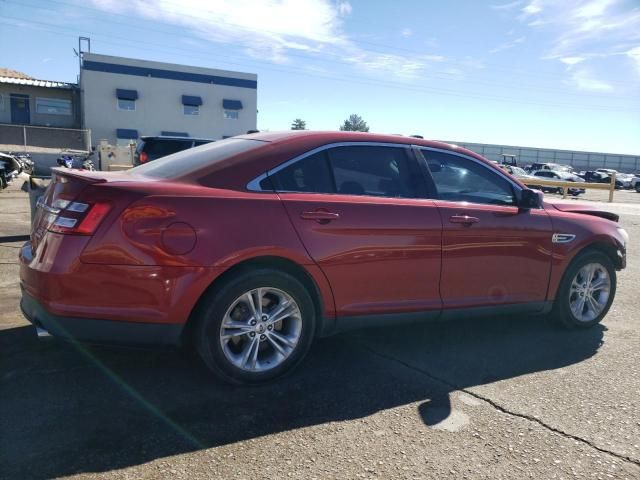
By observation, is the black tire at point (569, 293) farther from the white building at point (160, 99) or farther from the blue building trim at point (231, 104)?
the blue building trim at point (231, 104)

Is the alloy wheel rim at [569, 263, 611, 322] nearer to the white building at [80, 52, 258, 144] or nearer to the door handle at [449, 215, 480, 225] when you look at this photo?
the door handle at [449, 215, 480, 225]

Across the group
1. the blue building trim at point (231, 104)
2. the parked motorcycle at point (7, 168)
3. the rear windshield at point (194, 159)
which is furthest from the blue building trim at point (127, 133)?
the rear windshield at point (194, 159)

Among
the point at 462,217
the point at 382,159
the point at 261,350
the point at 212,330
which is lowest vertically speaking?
the point at 261,350

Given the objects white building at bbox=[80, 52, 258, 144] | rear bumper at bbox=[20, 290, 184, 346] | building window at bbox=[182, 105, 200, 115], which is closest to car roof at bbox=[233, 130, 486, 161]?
rear bumper at bbox=[20, 290, 184, 346]

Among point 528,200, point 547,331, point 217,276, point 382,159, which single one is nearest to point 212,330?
point 217,276

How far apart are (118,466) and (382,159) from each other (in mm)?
2647

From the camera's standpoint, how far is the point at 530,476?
2639 mm

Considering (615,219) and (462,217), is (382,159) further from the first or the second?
(615,219)

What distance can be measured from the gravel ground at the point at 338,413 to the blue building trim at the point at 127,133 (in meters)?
36.3

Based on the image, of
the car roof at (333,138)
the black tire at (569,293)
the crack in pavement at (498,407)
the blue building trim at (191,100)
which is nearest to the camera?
the crack in pavement at (498,407)

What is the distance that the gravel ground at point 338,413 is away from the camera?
2656mm

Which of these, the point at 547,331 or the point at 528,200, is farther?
the point at 547,331

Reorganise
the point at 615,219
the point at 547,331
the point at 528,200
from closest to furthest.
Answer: the point at 528,200 < the point at 547,331 < the point at 615,219

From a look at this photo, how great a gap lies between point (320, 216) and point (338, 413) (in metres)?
1.23
